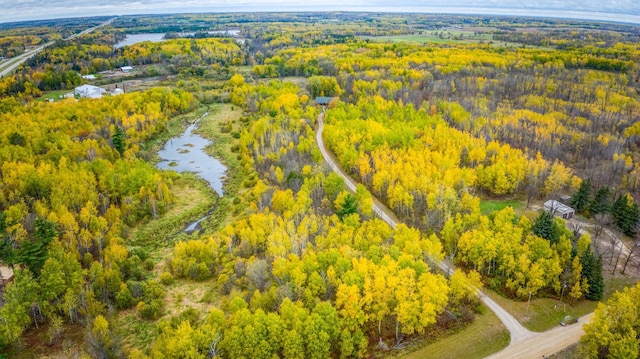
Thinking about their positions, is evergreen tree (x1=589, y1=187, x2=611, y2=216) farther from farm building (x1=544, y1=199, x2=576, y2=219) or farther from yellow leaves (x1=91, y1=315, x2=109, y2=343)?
yellow leaves (x1=91, y1=315, x2=109, y2=343)

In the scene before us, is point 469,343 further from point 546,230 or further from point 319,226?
point 319,226

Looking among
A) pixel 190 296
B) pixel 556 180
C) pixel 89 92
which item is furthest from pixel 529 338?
pixel 89 92

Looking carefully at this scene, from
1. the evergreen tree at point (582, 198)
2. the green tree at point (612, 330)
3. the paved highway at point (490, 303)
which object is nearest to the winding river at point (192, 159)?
the paved highway at point (490, 303)

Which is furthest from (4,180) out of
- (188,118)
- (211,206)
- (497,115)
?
(497,115)

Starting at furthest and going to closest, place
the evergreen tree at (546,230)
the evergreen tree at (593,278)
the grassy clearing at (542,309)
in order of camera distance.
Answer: the evergreen tree at (546,230) < the evergreen tree at (593,278) < the grassy clearing at (542,309)

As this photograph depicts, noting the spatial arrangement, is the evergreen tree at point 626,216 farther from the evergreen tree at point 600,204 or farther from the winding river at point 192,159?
the winding river at point 192,159

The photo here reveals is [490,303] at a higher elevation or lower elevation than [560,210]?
lower
